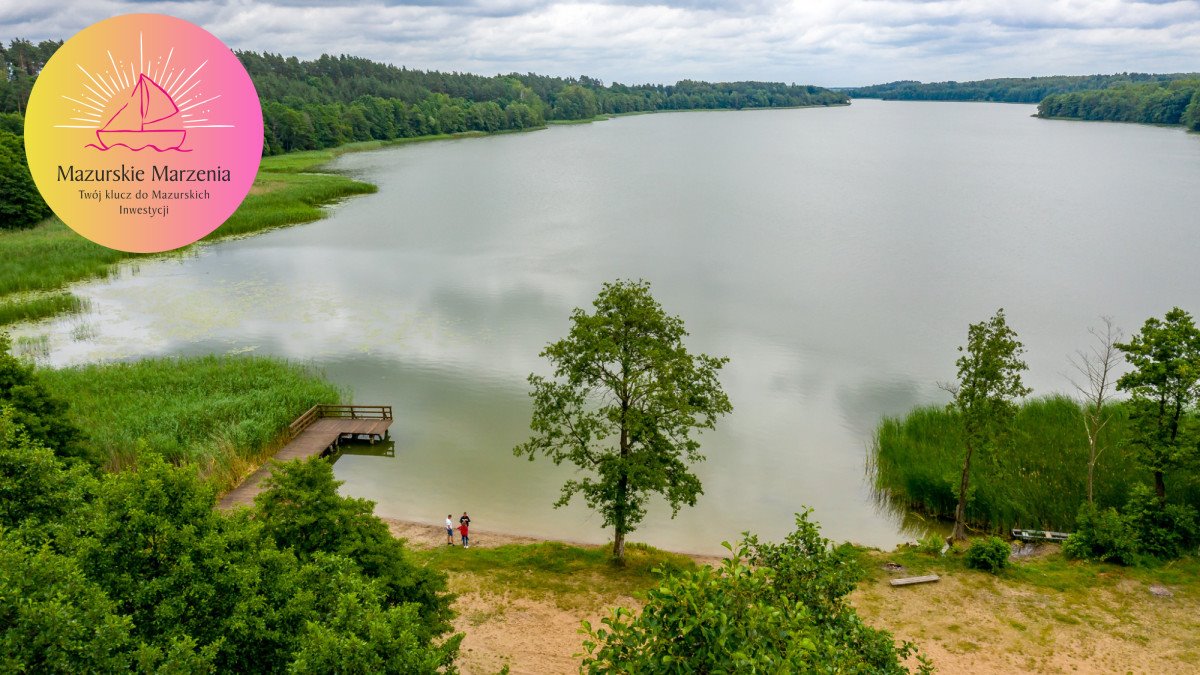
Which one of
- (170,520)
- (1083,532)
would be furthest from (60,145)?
(1083,532)

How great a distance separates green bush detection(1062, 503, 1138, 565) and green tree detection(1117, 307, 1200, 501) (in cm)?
193

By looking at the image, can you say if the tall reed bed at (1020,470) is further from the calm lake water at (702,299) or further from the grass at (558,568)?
the grass at (558,568)

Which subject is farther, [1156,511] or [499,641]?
[1156,511]

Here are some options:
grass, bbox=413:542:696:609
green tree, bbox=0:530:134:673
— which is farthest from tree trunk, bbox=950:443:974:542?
green tree, bbox=0:530:134:673

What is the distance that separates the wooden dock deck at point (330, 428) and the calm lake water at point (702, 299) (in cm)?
110

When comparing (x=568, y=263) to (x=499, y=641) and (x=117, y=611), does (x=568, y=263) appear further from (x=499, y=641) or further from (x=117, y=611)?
(x=117, y=611)

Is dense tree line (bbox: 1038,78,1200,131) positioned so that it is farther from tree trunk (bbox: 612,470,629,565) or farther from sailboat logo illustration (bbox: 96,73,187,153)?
sailboat logo illustration (bbox: 96,73,187,153)

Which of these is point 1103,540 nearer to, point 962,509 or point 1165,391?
point 962,509

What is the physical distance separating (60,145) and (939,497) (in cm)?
3994

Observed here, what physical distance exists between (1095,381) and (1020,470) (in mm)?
9701

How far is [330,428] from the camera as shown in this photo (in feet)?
103

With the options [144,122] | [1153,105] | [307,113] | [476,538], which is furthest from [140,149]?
[1153,105]

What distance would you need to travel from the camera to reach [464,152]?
136500 mm

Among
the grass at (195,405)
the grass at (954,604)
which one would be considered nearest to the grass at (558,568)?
the grass at (954,604)
